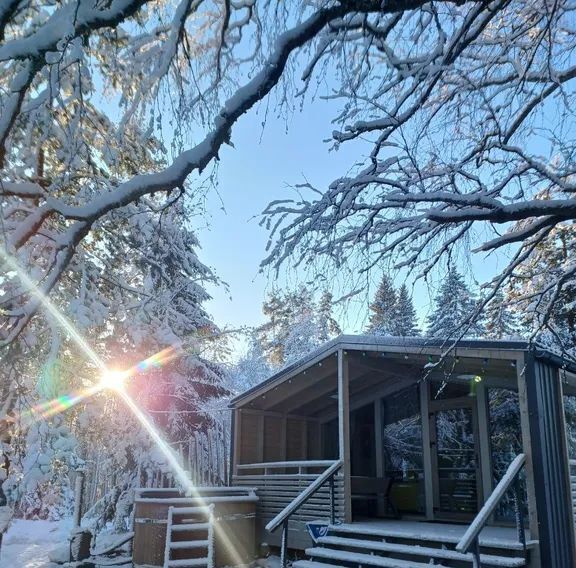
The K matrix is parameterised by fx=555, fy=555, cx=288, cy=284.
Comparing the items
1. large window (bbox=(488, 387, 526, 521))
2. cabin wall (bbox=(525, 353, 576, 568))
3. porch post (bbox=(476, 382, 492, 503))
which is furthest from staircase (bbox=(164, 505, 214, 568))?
cabin wall (bbox=(525, 353, 576, 568))

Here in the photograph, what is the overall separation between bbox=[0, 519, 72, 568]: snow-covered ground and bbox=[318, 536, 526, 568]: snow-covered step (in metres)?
5.08

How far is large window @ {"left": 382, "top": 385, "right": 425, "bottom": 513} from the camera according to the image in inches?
367

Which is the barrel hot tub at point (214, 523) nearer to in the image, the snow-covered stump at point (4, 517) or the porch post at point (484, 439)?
the snow-covered stump at point (4, 517)

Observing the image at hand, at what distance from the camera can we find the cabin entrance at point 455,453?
8.62 meters

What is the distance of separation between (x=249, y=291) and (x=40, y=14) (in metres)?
2.60

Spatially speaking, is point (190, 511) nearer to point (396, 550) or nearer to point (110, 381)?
point (110, 381)

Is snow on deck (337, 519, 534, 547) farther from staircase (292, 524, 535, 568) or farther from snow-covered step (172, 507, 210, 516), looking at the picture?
snow-covered step (172, 507, 210, 516)

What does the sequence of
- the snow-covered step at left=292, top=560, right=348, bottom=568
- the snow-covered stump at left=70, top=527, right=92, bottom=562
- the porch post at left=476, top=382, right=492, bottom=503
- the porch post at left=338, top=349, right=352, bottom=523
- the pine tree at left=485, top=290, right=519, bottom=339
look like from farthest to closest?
the snow-covered stump at left=70, top=527, right=92, bottom=562 < the porch post at left=476, top=382, right=492, bottom=503 < the porch post at left=338, top=349, right=352, bottom=523 < the snow-covered step at left=292, top=560, right=348, bottom=568 < the pine tree at left=485, top=290, right=519, bottom=339

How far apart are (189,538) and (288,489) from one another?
5.49 ft

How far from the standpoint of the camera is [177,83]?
3365mm

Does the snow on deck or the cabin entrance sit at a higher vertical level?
the cabin entrance

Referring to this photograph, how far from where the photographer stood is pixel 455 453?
8.93 metres

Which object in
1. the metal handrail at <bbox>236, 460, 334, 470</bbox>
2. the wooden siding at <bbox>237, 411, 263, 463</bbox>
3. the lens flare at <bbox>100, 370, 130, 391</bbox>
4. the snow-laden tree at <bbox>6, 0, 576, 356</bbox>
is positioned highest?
the snow-laden tree at <bbox>6, 0, 576, 356</bbox>

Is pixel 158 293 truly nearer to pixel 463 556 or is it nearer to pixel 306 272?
pixel 306 272
